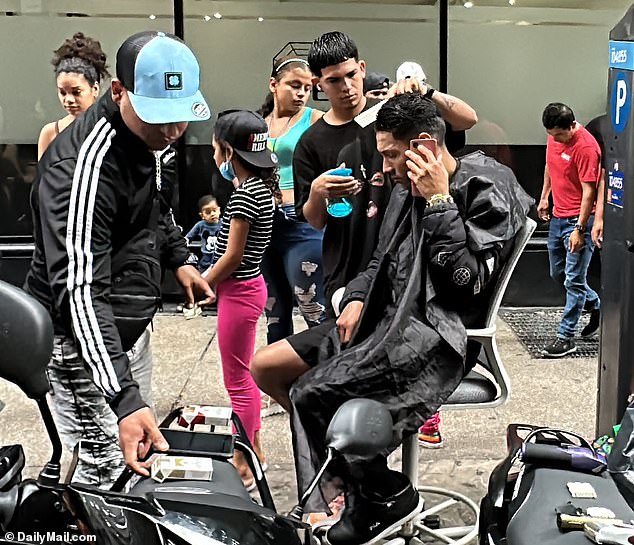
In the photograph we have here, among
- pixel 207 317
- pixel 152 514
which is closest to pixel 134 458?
pixel 152 514

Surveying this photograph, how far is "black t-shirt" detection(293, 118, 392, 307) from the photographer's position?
3883 millimetres

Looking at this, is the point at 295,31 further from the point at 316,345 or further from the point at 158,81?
the point at 158,81

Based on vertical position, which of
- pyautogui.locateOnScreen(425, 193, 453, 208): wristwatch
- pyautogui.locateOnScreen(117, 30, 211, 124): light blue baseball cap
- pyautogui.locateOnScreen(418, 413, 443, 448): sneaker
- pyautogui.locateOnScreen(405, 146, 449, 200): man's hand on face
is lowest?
pyautogui.locateOnScreen(418, 413, 443, 448): sneaker

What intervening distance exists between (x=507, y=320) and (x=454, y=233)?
15.3ft

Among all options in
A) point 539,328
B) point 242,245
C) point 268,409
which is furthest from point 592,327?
point 242,245

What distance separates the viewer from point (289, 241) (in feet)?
16.3

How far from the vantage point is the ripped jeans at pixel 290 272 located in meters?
4.87

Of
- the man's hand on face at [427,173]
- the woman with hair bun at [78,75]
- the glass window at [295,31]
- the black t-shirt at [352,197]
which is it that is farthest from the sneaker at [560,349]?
the man's hand on face at [427,173]

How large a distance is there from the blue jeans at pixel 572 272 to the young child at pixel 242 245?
3.10m

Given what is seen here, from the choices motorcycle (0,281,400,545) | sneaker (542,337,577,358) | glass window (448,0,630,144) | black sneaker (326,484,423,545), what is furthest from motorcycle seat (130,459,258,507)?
glass window (448,0,630,144)

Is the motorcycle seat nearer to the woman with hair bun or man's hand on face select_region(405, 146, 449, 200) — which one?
man's hand on face select_region(405, 146, 449, 200)

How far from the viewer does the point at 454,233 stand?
297cm

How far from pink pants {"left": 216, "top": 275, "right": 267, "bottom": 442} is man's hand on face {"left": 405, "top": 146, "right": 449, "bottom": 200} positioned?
1.31 metres

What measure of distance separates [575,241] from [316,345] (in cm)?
352
